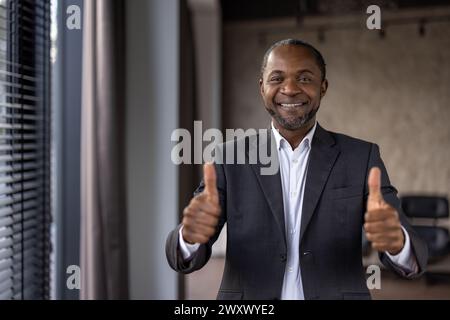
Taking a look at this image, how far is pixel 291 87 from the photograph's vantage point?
946mm

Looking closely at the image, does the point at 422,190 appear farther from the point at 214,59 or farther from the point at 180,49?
the point at 180,49

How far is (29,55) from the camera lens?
1.65 m

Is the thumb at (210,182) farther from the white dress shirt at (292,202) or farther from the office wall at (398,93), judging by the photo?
the office wall at (398,93)

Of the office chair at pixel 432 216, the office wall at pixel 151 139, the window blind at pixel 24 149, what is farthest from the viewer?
the office chair at pixel 432 216

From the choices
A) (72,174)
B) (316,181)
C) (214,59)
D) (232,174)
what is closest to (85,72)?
(72,174)

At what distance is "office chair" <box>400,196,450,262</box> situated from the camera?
3.19m

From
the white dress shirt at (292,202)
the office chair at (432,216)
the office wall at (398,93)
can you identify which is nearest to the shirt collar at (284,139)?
the white dress shirt at (292,202)

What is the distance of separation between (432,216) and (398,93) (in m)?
1.16

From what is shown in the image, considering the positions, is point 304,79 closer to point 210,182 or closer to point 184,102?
point 210,182

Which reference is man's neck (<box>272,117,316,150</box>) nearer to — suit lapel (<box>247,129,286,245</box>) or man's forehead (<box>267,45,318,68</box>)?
suit lapel (<box>247,129,286,245</box>)

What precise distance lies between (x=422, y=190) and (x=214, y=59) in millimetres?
2275

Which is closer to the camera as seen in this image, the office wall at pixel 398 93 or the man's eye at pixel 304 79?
the man's eye at pixel 304 79

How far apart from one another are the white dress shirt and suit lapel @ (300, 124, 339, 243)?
0.06ft

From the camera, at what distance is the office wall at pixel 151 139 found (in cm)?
185
